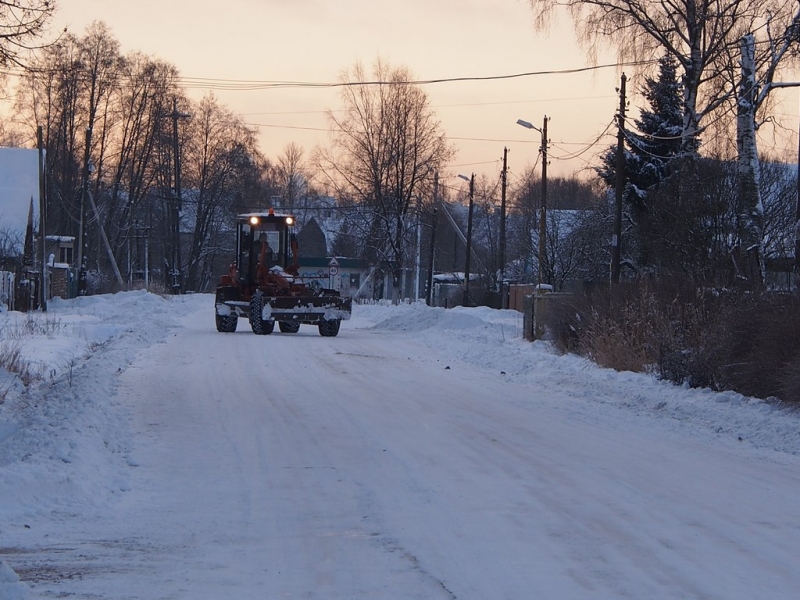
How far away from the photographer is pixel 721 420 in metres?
12.1

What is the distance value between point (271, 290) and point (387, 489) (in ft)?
60.2

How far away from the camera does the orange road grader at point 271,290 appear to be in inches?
1003

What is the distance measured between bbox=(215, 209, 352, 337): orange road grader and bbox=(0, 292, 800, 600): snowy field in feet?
31.4

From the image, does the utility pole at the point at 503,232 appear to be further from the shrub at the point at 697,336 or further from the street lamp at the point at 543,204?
the shrub at the point at 697,336

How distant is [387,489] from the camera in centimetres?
789

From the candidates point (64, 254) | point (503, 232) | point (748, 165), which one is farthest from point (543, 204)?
point (64, 254)

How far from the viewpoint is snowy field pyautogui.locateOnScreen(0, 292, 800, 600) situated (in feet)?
18.5

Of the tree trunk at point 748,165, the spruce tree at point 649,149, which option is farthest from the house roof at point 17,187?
the tree trunk at point 748,165

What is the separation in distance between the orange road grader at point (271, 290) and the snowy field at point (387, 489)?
9.58 meters

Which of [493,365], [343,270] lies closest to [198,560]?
[493,365]

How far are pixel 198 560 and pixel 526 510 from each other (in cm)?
251

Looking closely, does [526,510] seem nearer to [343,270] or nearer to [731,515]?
[731,515]

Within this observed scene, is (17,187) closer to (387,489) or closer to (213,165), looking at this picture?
(213,165)

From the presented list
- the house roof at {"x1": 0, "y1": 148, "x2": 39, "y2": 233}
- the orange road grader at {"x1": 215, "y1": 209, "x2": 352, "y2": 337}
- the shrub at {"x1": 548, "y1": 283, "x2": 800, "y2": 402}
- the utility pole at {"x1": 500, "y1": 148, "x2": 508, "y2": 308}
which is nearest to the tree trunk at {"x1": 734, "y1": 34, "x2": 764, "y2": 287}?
the shrub at {"x1": 548, "y1": 283, "x2": 800, "y2": 402}
